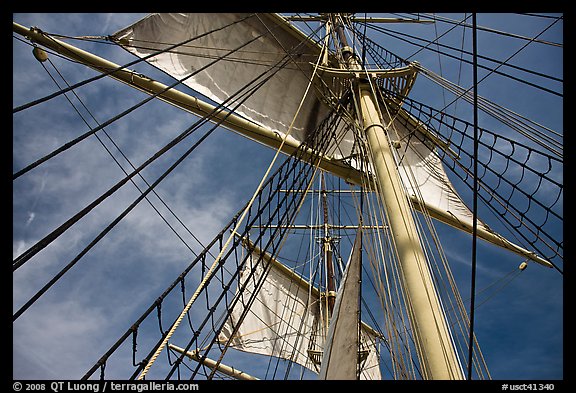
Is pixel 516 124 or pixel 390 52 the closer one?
pixel 516 124

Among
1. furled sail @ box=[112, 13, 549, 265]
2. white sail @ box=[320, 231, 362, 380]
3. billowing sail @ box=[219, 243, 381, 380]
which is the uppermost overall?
furled sail @ box=[112, 13, 549, 265]

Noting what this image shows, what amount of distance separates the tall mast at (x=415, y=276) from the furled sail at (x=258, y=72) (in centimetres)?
275

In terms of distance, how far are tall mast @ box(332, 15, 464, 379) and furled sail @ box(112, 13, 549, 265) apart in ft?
9.01

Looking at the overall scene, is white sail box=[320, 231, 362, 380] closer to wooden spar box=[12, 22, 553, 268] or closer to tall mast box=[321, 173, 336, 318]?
wooden spar box=[12, 22, 553, 268]

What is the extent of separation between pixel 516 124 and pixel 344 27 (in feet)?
15.2

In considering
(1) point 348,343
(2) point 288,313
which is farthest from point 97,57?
(2) point 288,313

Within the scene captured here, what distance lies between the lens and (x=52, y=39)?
17.8ft

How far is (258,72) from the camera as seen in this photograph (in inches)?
329

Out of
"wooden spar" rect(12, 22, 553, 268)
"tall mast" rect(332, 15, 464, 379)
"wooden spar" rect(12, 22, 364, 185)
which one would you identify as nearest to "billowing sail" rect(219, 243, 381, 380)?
"wooden spar" rect(12, 22, 553, 268)

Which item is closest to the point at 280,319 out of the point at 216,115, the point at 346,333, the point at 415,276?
the point at 216,115

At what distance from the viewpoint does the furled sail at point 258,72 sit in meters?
7.13

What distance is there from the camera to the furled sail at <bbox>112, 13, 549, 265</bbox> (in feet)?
23.4

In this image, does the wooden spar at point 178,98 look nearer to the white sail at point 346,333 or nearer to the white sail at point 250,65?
the white sail at point 250,65
